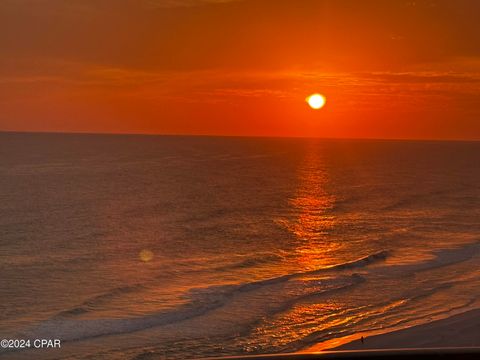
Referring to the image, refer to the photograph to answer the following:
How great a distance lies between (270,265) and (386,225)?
583 inches

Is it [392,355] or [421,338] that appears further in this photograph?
[421,338]

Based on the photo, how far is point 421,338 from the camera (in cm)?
1262

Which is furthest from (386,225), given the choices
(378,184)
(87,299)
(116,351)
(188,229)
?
(378,184)

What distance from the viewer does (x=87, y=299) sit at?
1717cm

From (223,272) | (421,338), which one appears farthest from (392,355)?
(223,272)

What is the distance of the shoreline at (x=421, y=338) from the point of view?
39.9 feet

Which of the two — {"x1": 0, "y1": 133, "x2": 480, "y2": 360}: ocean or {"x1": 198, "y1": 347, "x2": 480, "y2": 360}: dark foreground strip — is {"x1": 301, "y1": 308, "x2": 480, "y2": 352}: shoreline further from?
{"x1": 198, "y1": 347, "x2": 480, "y2": 360}: dark foreground strip

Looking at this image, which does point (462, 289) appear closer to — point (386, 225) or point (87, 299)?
point (87, 299)

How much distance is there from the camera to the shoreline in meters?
12.2

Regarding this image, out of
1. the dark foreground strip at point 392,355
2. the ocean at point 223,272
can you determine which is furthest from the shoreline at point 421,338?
the dark foreground strip at point 392,355

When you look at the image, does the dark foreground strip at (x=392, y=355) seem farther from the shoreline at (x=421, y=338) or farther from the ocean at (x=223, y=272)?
the ocean at (x=223, y=272)

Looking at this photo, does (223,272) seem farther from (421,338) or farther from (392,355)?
(392,355)

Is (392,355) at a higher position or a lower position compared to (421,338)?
lower

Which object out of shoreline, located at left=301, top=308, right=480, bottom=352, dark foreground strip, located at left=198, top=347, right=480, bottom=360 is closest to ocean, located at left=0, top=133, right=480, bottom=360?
shoreline, located at left=301, top=308, right=480, bottom=352
